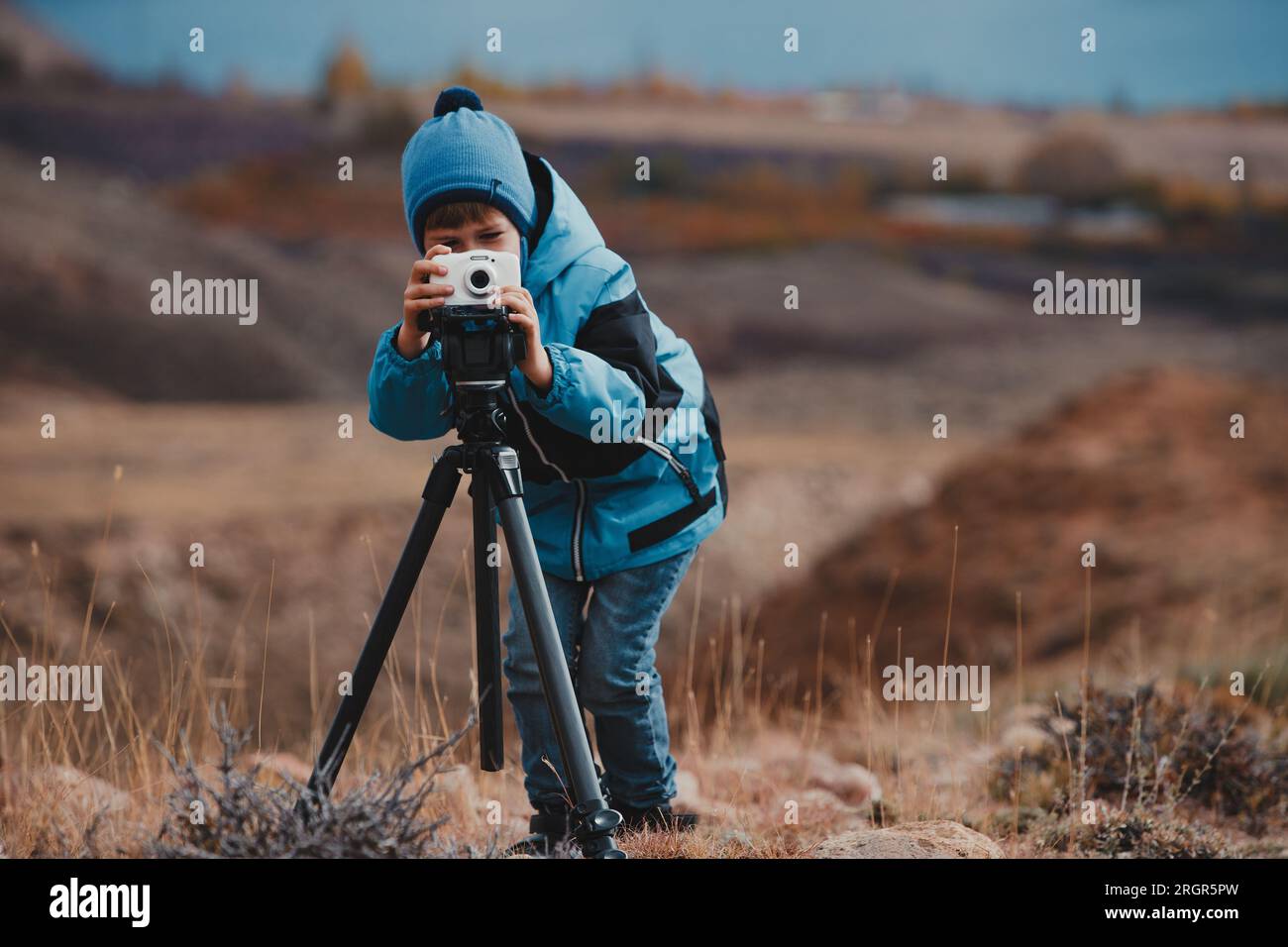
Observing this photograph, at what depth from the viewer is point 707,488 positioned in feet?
11.0

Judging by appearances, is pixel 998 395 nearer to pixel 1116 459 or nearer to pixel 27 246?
pixel 1116 459

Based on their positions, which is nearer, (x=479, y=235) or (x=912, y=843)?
(x=479, y=235)

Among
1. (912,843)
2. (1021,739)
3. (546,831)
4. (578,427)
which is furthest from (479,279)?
(1021,739)

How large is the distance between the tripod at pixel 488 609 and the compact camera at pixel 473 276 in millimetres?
170

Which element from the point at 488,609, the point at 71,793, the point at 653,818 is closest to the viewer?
the point at 488,609

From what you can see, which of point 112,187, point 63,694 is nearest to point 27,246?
point 112,187

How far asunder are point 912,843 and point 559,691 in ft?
3.02

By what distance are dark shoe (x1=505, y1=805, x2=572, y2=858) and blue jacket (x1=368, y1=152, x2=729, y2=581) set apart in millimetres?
551

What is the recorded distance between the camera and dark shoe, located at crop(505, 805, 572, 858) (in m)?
3.14

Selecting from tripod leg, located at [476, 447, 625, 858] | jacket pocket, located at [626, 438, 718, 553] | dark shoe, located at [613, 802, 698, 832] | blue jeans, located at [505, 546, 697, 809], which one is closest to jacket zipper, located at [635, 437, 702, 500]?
jacket pocket, located at [626, 438, 718, 553]

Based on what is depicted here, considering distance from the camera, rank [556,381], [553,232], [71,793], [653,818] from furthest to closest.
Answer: [71,793] < [653,818] < [553,232] < [556,381]

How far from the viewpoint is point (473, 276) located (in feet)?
8.95

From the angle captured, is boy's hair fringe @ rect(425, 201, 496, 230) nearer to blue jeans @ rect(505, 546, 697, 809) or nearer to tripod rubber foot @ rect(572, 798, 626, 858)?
blue jeans @ rect(505, 546, 697, 809)

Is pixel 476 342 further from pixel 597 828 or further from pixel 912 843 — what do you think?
pixel 912 843
